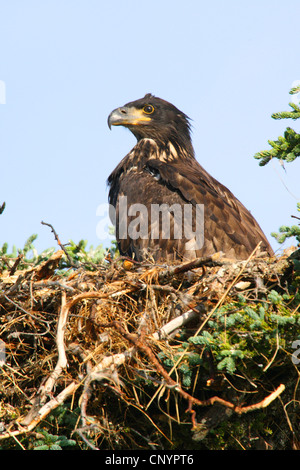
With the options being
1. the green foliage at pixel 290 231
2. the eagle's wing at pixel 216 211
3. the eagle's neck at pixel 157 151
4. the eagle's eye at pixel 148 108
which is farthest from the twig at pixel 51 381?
the eagle's eye at pixel 148 108

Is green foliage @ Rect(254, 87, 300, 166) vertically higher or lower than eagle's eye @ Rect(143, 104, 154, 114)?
lower

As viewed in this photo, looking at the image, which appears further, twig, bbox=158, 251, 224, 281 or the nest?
twig, bbox=158, 251, 224, 281

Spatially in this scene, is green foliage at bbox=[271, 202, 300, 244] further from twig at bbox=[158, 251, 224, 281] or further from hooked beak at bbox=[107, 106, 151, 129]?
hooked beak at bbox=[107, 106, 151, 129]

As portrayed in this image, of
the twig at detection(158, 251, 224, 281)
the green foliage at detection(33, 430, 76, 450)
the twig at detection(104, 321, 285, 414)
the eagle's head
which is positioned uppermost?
the eagle's head

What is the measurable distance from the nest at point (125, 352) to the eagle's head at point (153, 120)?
3.48 metres

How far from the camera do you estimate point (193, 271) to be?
5.25 m

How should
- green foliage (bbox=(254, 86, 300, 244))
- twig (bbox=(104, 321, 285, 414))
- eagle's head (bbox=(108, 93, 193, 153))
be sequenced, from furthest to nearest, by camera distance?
1. eagle's head (bbox=(108, 93, 193, 153))
2. green foliage (bbox=(254, 86, 300, 244))
3. twig (bbox=(104, 321, 285, 414))

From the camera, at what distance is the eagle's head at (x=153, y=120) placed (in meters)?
8.30

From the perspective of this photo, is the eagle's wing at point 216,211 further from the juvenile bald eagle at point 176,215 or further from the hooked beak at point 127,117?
the hooked beak at point 127,117

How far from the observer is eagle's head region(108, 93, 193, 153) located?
8.30m

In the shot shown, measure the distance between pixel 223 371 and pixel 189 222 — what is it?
9.48 feet

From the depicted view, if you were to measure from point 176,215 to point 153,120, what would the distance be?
2114mm

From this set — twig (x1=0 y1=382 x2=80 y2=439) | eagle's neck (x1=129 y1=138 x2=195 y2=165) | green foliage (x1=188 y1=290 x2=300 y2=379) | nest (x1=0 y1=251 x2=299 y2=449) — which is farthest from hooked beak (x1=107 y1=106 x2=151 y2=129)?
twig (x1=0 y1=382 x2=80 y2=439)
